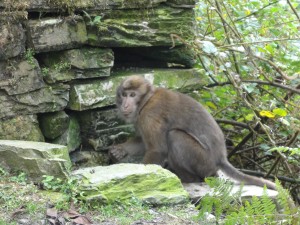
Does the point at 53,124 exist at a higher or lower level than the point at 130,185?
higher

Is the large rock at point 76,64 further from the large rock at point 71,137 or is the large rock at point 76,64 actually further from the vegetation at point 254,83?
the vegetation at point 254,83

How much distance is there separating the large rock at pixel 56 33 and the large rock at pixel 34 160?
1.25 metres

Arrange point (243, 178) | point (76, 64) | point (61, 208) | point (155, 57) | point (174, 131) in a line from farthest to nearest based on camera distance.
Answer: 1. point (155, 57)
2. point (174, 131)
3. point (76, 64)
4. point (243, 178)
5. point (61, 208)

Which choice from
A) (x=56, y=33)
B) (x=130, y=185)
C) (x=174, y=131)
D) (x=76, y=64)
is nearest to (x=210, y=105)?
(x=174, y=131)

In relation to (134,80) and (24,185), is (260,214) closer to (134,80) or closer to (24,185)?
(24,185)

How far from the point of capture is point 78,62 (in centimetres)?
692

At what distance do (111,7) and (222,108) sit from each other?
8.17ft

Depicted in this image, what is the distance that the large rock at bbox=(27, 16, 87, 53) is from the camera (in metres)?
6.53

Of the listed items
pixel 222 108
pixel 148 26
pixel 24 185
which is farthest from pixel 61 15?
pixel 222 108

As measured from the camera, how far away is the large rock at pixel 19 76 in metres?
6.49

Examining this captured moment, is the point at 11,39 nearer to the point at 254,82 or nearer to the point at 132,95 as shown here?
the point at 132,95

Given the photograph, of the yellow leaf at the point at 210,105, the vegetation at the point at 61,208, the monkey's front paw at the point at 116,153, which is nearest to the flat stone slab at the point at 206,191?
the vegetation at the point at 61,208

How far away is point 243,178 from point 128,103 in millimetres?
1570

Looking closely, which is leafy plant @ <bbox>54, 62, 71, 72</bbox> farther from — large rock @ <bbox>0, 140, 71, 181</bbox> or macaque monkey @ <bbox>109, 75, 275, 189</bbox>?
large rock @ <bbox>0, 140, 71, 181</bbox>
